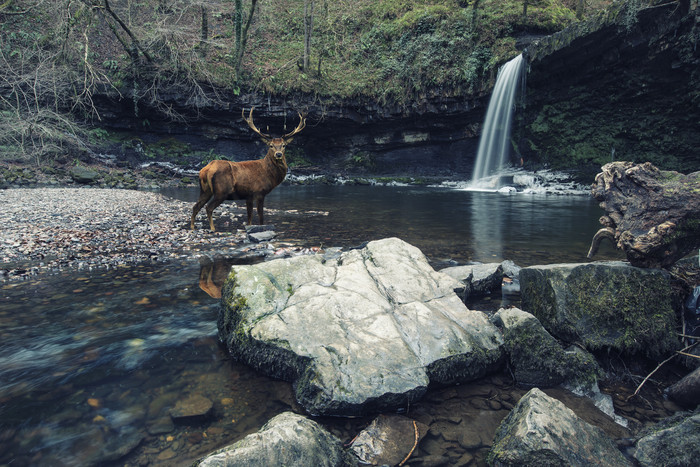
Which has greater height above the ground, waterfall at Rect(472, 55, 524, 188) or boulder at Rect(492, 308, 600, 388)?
waterfall at Rect(472, 55, 524, 188)

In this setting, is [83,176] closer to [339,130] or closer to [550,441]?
[339,130]

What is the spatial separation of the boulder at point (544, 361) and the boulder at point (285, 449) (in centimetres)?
191

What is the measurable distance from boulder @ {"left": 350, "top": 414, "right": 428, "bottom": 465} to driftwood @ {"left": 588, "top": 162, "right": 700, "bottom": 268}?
121 inches

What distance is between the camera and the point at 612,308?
3.65 metres

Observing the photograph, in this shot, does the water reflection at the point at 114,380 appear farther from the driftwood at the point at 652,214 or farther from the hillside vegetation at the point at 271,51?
the hillside vegetation at the point at 271,51

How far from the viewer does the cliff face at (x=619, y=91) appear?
18397mm

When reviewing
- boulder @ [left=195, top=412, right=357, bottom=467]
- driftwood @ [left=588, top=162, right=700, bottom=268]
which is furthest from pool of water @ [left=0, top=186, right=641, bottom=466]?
driftwood @ [left=588, top=162, right=700, bottom=268]

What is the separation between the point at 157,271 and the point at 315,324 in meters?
4.12

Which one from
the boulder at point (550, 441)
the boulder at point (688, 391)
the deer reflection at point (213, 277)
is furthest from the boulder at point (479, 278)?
the deer reflection at point (213, 277)

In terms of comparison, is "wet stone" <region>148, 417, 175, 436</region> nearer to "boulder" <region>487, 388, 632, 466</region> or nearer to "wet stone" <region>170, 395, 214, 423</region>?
"wet stone" <region>170, 395, 214, 423</region>

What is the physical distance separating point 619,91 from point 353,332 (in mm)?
27924

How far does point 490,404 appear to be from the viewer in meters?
3.05

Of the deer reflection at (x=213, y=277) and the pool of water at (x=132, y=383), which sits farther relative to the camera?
the deer reflection at (x=213, y=277)

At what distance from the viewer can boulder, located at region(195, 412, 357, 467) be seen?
199 centimetres
